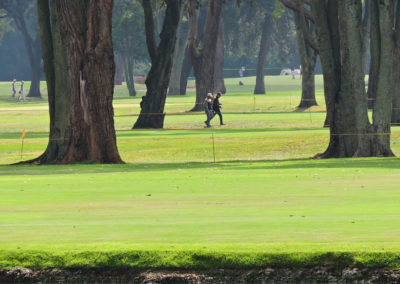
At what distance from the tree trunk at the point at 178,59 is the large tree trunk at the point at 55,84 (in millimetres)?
69418

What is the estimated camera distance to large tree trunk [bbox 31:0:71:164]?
113 feet

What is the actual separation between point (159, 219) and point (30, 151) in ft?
87.0

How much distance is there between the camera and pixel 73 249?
13656 millimetres

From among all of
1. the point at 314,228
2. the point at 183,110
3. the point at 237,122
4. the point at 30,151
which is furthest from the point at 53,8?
the point at 183,110

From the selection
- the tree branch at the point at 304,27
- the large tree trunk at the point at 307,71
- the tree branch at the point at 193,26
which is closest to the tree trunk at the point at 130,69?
the large tree trunk at the point at 307,71

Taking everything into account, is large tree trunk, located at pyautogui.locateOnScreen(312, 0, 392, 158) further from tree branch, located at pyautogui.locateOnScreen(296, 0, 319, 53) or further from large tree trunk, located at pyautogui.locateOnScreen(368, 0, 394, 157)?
tree branch, located at pyautogui.locateOnScreen(296, 0, 319, 53)

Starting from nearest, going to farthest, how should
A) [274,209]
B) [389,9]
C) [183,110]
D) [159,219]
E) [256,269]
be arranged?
[256,269], [159,219], [274,209], [389,9], [183,110]

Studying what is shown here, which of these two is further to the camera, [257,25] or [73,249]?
[257,25]

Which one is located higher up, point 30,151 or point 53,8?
point 53,8

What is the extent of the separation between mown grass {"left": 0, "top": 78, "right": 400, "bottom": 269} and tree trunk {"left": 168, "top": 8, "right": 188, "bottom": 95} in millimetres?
76234

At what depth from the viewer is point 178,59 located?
108500 millimetres

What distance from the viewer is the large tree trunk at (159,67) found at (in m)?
52.7

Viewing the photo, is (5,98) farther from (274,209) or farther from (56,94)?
(274,209)

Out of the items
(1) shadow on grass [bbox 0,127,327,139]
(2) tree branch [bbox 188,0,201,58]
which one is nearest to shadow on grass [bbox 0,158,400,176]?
(1) shadow on grass [bbox 0,127,327,139]
